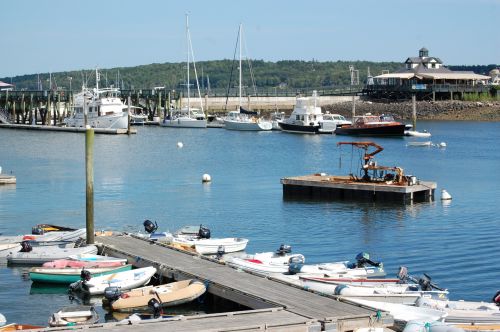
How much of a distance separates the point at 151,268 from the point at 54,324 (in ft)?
20.2

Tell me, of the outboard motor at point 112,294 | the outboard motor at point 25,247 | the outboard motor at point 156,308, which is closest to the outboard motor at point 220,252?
the outboard motor at point 25,247

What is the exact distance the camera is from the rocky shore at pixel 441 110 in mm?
141625

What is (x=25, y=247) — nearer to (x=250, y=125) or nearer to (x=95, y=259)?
(x=95, y=259)

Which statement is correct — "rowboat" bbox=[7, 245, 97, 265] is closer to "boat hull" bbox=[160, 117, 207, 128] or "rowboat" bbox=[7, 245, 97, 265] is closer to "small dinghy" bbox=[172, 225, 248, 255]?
"small dinghy" bbox=[172, 225, 248, 255]

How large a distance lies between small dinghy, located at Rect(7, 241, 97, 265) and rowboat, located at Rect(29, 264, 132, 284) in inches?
66.4

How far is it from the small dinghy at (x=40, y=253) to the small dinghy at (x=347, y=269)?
292 inches

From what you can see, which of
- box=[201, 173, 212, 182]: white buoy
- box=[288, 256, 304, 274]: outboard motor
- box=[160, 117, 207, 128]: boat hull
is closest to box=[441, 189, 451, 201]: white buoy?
box=[201, 173, 212, 182]: white buoy

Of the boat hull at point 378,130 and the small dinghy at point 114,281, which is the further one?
the boat hull at point 378,130

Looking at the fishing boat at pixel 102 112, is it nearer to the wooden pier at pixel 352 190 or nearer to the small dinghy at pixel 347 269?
the wooden pier at pixel 352 190

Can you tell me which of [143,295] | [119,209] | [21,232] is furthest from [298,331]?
[119,209]

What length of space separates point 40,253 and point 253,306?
35.0 ft

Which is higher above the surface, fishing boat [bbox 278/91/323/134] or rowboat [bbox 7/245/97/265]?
fishing boat [bbox 278/91/323/134]

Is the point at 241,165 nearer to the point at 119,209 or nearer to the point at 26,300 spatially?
the point at 119,209

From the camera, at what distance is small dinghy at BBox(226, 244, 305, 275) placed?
1271 inches
